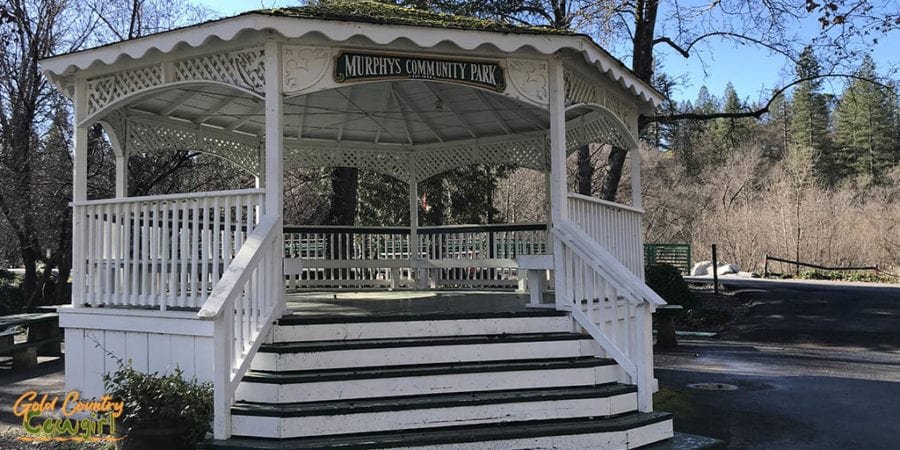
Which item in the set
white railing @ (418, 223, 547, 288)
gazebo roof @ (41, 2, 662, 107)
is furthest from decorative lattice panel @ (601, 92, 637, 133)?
white railing @ (418, 223, 547, 288)

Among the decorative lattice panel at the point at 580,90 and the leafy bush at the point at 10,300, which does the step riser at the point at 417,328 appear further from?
the leafy bush at the point at 10,300

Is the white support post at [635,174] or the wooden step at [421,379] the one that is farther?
the white support post at [635,174]

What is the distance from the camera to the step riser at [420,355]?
4.82 meters

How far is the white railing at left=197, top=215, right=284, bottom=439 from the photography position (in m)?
4.24

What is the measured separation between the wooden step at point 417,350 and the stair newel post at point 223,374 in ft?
1.65

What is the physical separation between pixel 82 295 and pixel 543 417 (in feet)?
14.9

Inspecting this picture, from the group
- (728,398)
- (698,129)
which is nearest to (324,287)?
(728,398)

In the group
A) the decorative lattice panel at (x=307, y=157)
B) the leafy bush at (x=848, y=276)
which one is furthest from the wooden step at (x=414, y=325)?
the leafy bush at (x=848, y=276)

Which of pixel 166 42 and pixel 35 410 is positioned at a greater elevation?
pixel 166 42

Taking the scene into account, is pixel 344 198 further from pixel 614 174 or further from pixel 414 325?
pixel 414 325

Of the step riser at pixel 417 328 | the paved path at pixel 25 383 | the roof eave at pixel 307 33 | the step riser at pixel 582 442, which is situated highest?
the roof eave at pixel 307 33

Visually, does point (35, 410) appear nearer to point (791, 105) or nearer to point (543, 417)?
point (543, 417)

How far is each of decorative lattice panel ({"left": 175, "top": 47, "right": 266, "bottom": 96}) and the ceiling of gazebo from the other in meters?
1.45

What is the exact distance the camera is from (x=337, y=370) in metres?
4.89
